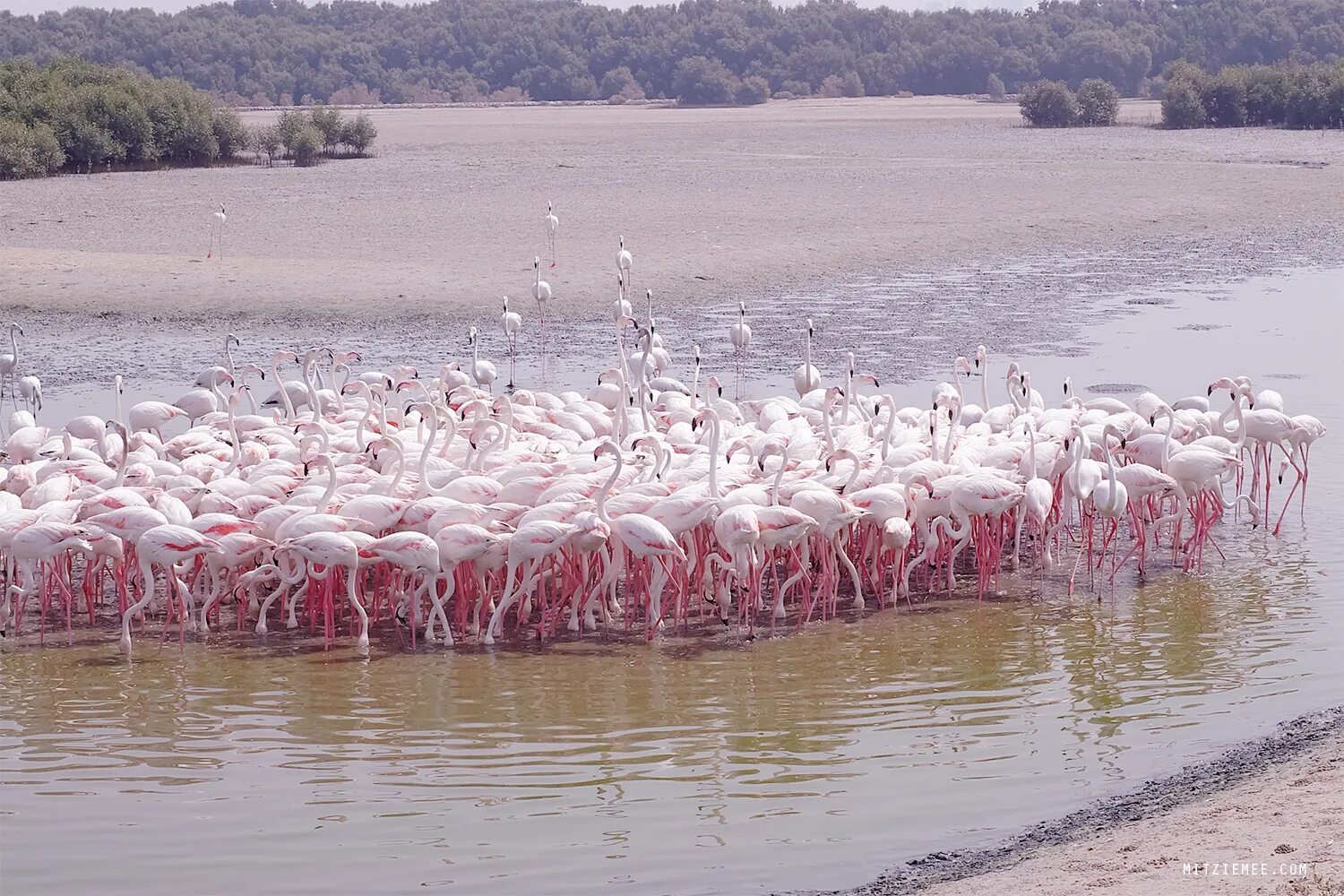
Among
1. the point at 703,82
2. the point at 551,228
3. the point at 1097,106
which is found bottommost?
the point at 551,228

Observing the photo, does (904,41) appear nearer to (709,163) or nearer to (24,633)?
(709,163)

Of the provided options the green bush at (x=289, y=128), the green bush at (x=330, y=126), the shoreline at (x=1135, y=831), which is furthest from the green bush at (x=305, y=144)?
the shoreline at (x=1135, y=831)

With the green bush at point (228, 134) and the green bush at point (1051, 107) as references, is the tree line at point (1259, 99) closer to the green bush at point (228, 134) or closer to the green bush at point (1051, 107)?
the green bush at point (1051, 107)

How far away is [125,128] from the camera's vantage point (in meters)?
33.1

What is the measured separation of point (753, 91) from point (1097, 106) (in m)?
31.5

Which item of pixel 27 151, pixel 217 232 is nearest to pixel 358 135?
pixel 27 151

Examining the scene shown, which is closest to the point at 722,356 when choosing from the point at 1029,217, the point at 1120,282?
the point at 1120,282

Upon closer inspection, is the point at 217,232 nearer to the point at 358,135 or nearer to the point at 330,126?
the point at 330,126

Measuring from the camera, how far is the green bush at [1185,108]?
43531mm

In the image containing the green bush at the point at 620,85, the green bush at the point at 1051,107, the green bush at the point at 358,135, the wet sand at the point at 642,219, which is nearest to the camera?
the wet sand at the point at 642,219

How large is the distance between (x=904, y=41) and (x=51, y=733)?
8631 centimetres

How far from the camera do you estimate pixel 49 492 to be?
9.09 m

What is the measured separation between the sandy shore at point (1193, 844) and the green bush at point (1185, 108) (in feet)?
132

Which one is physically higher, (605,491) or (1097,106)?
Answer: (1097,106)
